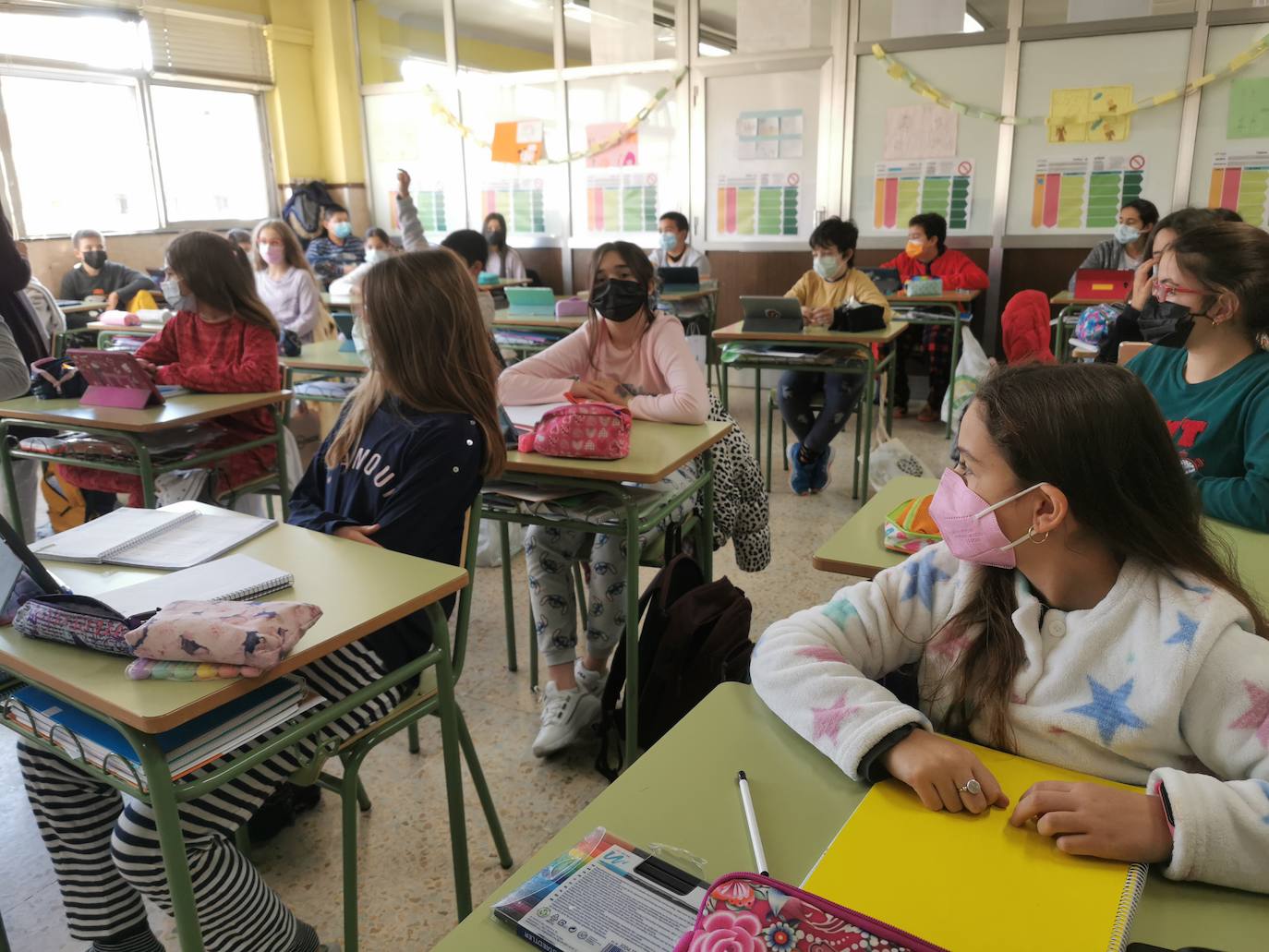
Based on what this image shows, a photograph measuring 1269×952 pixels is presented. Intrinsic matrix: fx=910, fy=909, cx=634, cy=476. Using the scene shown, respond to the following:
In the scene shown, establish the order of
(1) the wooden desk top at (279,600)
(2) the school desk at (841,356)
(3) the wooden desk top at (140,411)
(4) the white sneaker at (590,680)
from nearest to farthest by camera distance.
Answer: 1. (1) the wooden desk top at (279,600)
2. (4) the white sneaker at (590,680)
3. (3) the wooden desk top at (140,411)
4. (2) the school desk at (841,356)

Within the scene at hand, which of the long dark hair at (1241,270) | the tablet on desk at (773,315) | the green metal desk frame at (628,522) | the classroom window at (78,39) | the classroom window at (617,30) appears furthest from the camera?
the classroom window at (617,30)

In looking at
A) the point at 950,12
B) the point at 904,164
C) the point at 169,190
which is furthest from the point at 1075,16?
the point at 169,190

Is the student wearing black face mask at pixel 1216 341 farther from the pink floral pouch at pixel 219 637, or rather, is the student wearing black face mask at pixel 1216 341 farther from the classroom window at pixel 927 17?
the classroom window at pixel 927 17

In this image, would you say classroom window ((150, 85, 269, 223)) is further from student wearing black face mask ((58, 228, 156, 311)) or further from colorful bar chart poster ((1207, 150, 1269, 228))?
colorful bar chart poster ((1207, 150, 1269, 228))

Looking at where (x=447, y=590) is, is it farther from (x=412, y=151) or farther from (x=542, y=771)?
(x=412, y=151)

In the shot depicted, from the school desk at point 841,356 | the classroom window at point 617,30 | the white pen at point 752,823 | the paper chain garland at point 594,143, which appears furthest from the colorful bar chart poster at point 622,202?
the white pen at point 752,823

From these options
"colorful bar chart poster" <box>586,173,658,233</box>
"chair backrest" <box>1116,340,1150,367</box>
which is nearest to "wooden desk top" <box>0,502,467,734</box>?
"chair backrest" <box>1116,340,1150,367</box>

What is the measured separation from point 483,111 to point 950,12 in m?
3.90

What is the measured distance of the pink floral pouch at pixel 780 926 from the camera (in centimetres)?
64

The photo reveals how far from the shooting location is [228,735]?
1.17m

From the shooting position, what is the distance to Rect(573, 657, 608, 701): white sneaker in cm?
236

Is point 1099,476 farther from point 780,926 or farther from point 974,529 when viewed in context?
point 780,926

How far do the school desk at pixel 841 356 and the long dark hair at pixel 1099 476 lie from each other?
300 cm

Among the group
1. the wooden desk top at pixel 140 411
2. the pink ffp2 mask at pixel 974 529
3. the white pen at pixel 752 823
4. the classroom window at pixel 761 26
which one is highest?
the classroom window at pixel 761 26
